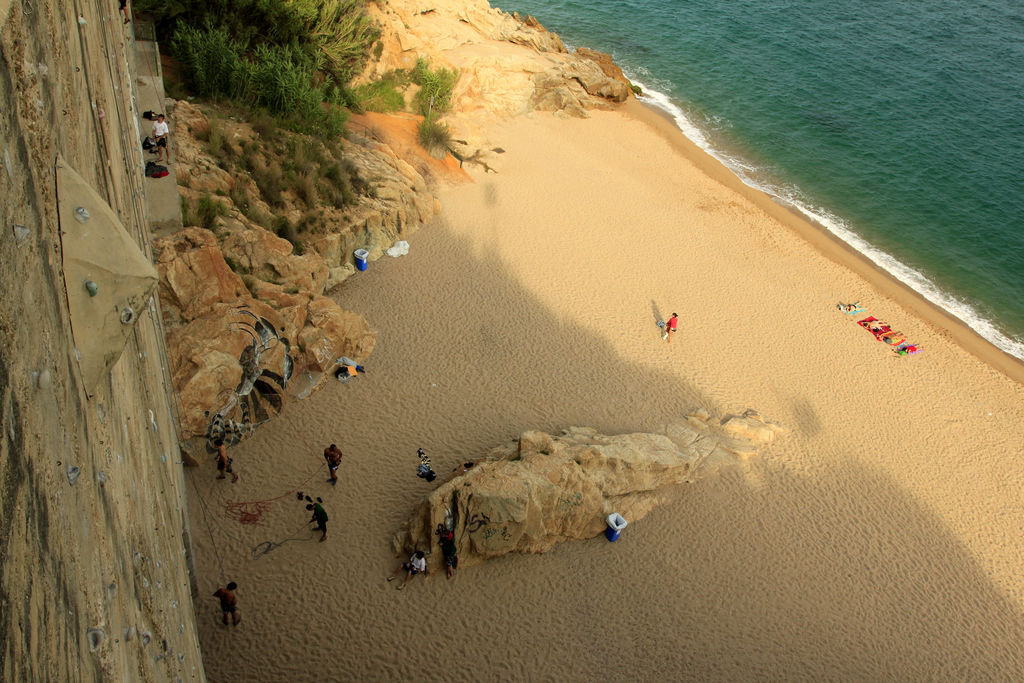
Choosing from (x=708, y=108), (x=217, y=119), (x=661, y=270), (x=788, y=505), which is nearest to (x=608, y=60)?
(x=708, y=108)

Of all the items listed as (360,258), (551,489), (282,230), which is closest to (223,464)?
(551,489)

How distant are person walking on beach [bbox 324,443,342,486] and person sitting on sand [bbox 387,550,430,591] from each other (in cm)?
225

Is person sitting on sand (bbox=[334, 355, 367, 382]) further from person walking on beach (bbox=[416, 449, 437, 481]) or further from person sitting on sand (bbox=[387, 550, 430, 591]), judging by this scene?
person sitting on sand (bbox=[387, 550, 430, 591])

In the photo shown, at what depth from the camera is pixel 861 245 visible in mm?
25812

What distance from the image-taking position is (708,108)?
34.5 m

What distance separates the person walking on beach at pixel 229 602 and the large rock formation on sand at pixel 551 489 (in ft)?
8.95

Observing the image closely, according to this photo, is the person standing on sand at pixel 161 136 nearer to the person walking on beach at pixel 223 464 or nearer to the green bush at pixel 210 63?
the green bush at pixel 210 63

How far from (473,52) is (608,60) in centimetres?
975

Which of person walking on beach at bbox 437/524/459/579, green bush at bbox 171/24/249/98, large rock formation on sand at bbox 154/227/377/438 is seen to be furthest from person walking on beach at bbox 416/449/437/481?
green bush at bbox 171/24/249/98

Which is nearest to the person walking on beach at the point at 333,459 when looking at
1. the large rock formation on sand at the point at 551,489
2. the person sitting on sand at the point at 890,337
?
the large rock formation on sand at the point at 551,489

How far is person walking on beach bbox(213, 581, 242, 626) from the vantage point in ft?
33.6

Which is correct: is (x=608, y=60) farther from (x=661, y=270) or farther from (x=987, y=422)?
(x=987, y=422)

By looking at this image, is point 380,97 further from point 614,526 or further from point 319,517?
point 614,526

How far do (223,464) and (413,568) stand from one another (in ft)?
13.1
